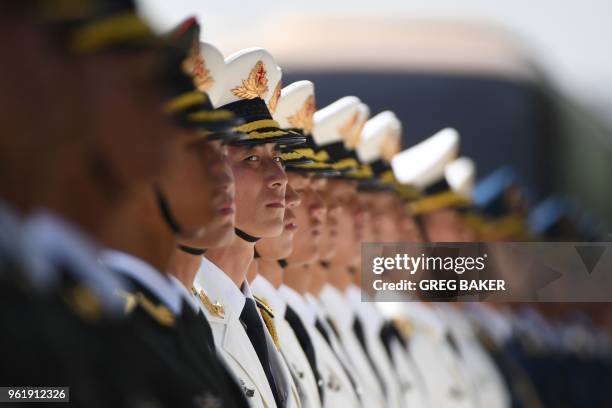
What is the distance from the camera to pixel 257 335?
397 cm

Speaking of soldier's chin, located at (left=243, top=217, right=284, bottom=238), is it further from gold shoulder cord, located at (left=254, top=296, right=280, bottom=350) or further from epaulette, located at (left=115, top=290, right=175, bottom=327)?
epaulette, located at (left=115, top=290, right=175, bottom=327)

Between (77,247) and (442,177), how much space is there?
5.32 metres

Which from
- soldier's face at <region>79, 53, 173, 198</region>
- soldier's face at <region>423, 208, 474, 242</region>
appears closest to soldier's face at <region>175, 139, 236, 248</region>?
soldier's face at <region>79, 53, 173, 198</region>

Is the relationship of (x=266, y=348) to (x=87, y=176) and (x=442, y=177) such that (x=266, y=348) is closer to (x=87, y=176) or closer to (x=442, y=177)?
(x=87, y=176)

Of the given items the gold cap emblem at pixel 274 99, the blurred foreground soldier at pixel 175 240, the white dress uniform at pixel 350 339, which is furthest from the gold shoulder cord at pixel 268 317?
the blurred foreground soldier at pixel 175 240

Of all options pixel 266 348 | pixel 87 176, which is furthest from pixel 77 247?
pixel 266 348

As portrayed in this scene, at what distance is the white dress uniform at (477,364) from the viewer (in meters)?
7.14

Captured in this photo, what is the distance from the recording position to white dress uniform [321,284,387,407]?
5.29 meters

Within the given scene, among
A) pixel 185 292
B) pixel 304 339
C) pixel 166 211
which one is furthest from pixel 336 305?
pixel 166 211

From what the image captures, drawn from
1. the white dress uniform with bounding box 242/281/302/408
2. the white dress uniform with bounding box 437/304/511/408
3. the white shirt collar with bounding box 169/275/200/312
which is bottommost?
the white dress uniform with bounding box 437/304/511/408

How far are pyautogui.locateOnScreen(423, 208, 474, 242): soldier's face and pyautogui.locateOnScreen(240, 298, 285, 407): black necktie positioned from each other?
3.06 meters

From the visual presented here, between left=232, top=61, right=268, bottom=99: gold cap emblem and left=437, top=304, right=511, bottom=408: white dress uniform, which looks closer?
left=232, top=61, right=268, bottom=99: gold cap emblem

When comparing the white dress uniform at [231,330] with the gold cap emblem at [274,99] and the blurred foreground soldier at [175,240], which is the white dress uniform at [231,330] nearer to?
the gold cap emblem at [274,99]

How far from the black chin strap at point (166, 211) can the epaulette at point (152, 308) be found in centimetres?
16
